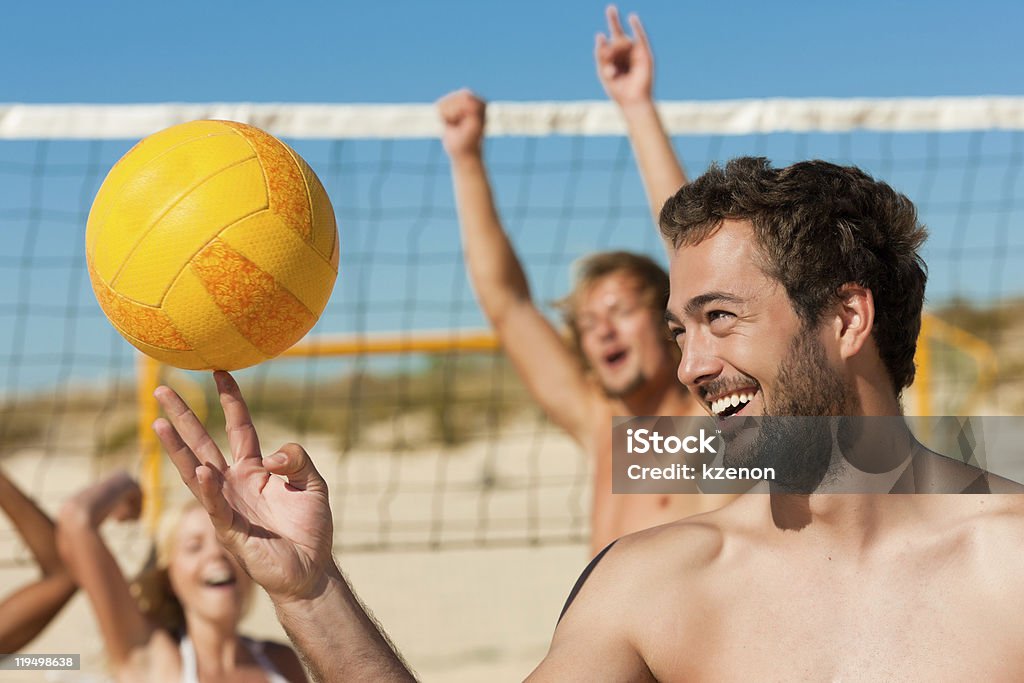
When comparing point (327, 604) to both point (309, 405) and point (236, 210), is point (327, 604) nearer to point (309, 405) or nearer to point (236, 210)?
point (236, 210)

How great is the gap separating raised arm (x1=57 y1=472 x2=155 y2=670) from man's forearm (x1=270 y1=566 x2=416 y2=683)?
81.1 inches

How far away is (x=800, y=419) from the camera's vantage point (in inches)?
79.2

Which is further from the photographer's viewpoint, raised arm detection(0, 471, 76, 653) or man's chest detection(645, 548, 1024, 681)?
raised arm detection(0, 471, 76, 653)

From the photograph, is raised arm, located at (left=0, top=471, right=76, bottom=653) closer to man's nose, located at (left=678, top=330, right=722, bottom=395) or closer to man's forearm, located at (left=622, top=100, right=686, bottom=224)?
man's forearm, located at (left=622, top=100, right=686, bottom=224)

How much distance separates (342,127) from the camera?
5434mm

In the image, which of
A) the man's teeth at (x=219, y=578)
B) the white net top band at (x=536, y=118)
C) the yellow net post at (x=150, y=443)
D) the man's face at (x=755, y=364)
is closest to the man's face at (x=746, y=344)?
the man's face at (x=755, y=364)

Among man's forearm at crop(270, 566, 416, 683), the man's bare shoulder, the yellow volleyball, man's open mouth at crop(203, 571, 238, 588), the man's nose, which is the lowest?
man's forearm at crop(270, 566, 416, 683)

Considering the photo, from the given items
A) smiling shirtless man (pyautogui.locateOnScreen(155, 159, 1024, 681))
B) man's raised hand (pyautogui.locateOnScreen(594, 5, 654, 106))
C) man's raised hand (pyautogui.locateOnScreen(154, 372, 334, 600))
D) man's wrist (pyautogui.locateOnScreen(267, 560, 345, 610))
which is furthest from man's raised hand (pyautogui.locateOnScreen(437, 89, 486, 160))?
man's wrist (pyautogui.locateOnScreen(267, 560, 345, 610))

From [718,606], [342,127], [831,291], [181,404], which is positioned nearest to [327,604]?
[181,404]

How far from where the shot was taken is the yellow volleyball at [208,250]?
216cm

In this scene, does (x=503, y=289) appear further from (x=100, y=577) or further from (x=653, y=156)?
(x=100, y=577)

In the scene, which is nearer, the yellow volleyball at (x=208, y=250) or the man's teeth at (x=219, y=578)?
the yellow volleyball at (x=208, y=250)

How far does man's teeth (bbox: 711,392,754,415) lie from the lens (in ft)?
6.59

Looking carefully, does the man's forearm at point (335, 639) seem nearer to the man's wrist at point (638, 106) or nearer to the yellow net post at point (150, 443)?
the man's wrist at point (638, 106)
